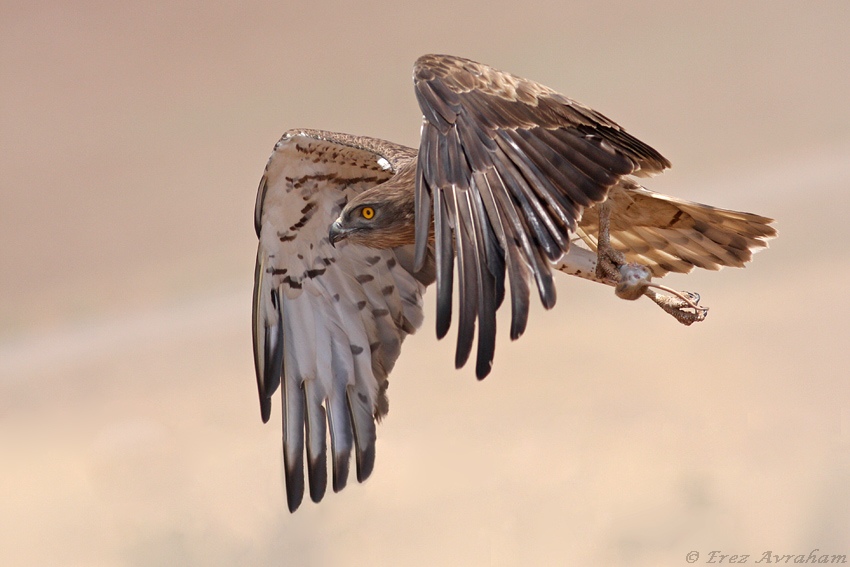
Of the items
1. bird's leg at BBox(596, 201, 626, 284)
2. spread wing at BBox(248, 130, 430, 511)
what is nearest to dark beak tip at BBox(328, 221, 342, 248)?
spread wing at BBox(248, 130, 430, 511)

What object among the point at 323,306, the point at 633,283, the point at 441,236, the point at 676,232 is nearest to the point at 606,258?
the point at 633,283

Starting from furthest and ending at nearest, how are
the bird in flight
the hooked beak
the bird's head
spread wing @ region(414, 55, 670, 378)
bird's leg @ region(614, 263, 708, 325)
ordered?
the hooked beak
the bird's head
bird's leg @ region(614, 263, 708, 325)
the bird in flight
spread wing @ region(414, 55, 670, 378)

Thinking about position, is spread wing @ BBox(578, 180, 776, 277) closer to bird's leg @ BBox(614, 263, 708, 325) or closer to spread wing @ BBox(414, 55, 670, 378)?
bird's leg @ BBox(614, 263, 708, 325)

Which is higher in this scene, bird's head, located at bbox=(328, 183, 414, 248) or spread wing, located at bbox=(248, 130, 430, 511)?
bird's head, located at bbox=(328, 183, 414, 248)

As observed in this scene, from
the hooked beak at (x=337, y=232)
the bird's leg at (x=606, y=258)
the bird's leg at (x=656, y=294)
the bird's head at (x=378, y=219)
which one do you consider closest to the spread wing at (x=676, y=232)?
the bird's leg at (x=606, y=258)

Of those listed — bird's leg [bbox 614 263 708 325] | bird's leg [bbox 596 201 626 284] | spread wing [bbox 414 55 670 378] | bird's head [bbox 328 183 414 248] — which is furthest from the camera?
Answer: bird's head [bbox 328 183 414 248]

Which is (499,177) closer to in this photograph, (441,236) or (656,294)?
(441,236)

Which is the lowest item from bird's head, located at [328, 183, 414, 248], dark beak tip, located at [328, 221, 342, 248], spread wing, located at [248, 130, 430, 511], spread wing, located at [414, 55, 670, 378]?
spread wing, located at [248, 130, 430, 511]

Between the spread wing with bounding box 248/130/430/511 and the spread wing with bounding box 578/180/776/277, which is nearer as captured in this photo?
the spread wing with bounding box 578/180/776/277
